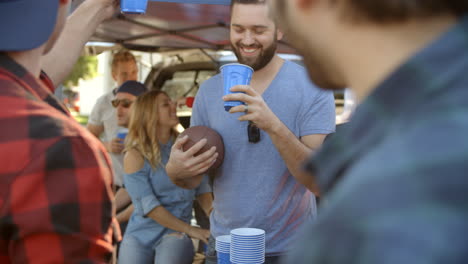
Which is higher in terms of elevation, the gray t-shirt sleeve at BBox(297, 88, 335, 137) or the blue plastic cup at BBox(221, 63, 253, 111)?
the blue plastic cup at BBox(221, 63, 253, 111)

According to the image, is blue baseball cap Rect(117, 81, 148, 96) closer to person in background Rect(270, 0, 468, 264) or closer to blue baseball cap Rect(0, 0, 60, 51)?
blue baseball cap Rect(0, 0, 60, 51)

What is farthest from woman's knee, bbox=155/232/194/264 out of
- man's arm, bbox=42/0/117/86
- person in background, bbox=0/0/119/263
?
person in background, bbox=0/0/119/263

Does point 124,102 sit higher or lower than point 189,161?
lower

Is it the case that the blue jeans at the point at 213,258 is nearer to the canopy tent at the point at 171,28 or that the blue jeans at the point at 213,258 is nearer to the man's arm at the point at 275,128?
the man's arm at the point at 275,128

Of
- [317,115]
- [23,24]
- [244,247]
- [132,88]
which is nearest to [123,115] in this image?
[132,88]

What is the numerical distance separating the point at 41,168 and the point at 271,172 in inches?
63.1

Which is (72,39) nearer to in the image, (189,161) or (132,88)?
(189,161)

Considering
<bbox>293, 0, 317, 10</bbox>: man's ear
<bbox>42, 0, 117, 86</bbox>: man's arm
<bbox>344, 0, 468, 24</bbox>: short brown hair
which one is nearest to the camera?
<bbox>344, 0, 468, 24</bbox>: short brown hair

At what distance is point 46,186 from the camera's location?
0.93m

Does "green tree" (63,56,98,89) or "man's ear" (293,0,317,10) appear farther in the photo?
"green tree" (63,56,98,89)

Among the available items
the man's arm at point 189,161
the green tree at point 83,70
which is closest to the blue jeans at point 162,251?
the man's arm at point 189,161

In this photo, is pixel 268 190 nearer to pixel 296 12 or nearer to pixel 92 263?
pixel 92 263

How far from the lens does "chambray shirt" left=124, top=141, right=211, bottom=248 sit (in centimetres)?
367

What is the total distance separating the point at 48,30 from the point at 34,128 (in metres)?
0.25
